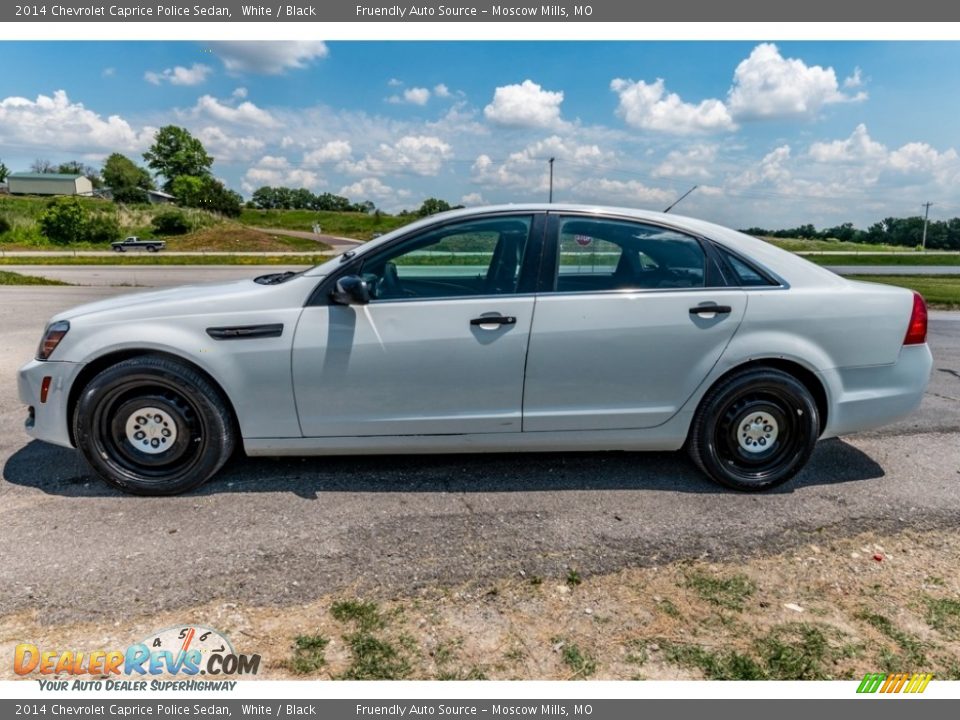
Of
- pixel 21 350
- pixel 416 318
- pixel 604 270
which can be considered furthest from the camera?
pixel 21 350

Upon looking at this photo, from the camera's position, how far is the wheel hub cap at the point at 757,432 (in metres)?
3.62

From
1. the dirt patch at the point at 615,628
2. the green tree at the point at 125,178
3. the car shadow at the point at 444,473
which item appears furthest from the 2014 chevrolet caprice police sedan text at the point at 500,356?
the green tree at the point at 125,178

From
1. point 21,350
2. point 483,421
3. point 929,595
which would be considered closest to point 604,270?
point 483,421

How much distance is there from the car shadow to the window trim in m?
1.11

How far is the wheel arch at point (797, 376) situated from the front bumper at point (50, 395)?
11.9 ft

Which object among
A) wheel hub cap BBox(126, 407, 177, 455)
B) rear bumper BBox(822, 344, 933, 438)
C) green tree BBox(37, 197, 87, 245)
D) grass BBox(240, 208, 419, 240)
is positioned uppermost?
grass BBox(240, 208, 419, 240)

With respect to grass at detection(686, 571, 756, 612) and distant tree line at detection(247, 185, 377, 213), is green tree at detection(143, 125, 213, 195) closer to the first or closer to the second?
distant tree line at detection(247, 185, 377, 213)

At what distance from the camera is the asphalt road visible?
2.72 m

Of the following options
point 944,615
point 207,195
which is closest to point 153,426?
point 944,615

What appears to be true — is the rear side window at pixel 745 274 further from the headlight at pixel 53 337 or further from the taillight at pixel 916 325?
the headlight at pixel 53 337

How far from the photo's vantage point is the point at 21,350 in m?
7.23

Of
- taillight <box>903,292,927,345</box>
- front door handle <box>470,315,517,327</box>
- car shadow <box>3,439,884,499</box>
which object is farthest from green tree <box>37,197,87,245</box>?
taillight <box>903,292,927,345</box>

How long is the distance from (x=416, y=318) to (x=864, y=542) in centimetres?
260

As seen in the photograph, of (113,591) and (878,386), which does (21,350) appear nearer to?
(113,591)
